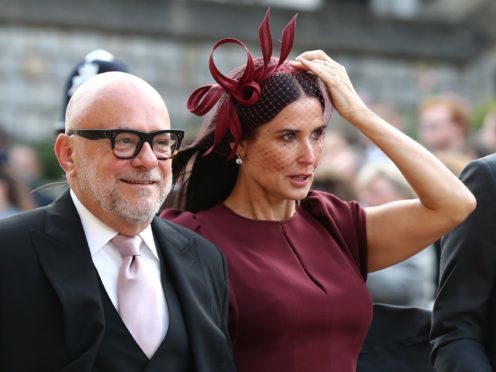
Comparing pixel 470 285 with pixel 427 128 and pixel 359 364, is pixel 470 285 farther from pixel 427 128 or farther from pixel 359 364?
pixel 427 128

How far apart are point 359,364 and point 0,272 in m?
1.72

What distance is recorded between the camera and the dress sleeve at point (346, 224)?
14.7 ft

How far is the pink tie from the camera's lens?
3.70m

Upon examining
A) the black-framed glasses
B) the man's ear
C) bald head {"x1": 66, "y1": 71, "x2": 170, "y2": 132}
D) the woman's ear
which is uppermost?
bald head {"x1": 66, "y1": 71, "x2": 170, "y2": 132}

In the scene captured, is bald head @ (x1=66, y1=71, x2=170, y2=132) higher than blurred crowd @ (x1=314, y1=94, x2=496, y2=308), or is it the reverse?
bald head @ (x1=66, y1=71, x2=170, y2=132)

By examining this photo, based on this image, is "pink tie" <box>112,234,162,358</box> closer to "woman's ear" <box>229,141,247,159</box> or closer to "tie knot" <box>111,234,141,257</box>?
"tie knot" <box>111,234,141,257</box>

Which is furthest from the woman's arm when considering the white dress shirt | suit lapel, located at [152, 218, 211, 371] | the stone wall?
the stone wall

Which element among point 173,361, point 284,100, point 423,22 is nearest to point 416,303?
point 284,100

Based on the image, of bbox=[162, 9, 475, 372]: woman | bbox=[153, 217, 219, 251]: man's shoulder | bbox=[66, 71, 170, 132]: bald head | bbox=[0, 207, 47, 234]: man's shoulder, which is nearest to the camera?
bbox=[0, 207, 47, 234]: man's shoulder

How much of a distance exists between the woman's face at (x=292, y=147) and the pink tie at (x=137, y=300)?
2.38 feet

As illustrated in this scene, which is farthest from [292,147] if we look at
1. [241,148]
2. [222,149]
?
[222,149]

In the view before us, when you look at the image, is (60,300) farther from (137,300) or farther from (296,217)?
(296,217)

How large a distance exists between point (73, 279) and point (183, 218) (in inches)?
34.2

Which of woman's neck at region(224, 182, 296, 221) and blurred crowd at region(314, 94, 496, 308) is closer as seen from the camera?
woman's neck at region(224, 182, 296, 221)
